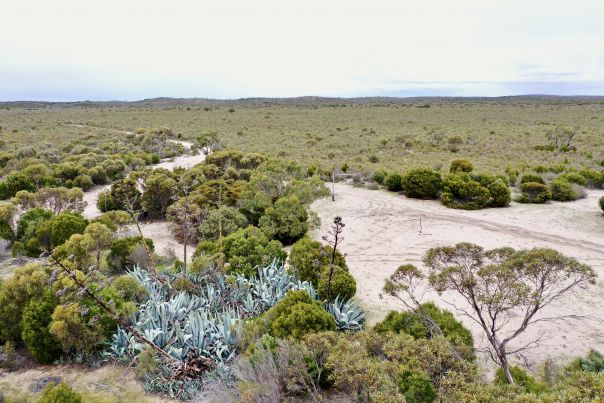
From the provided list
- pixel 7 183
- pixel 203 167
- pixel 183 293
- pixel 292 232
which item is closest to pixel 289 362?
pixel 183 293

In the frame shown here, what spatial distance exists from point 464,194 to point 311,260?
386 inches

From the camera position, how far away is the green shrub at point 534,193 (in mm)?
16219

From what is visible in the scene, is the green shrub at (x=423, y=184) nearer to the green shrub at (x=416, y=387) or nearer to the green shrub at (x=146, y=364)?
the green shrub at (x=416, y=387)

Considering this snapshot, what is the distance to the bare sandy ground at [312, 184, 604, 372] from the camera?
757 cm

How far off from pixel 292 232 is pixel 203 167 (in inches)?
313

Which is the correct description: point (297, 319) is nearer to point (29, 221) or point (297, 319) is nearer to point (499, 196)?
point (29, 221)

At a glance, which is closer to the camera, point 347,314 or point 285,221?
point 347,314

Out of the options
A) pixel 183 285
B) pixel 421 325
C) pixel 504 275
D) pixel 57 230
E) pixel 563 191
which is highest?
pixel 504 275

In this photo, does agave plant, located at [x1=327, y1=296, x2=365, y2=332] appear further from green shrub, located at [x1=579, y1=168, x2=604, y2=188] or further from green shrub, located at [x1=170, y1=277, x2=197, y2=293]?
green shrub, located at [x1=579, y1=168, x2=604, y2=188]

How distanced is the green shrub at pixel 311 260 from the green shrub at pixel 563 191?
12.1m

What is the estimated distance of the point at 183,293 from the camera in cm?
782

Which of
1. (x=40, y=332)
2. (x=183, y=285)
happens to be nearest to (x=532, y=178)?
(x=183, y=285)

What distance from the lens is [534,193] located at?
54.1ft

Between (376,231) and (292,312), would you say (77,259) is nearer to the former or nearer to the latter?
(292,312)
